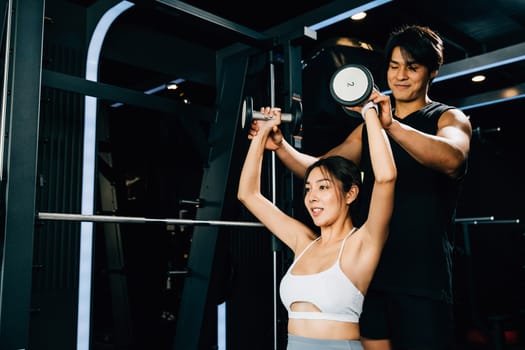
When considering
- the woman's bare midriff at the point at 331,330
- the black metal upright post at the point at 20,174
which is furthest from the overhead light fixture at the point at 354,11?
the woman's bare midriff at the point at 331,330

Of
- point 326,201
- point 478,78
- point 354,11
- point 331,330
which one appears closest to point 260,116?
point 326,201

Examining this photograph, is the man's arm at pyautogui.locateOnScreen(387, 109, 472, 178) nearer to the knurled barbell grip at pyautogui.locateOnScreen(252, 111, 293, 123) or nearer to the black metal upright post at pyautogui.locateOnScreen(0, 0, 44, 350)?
the knurled barbell grip at pyautogui.locateOnScreen(252, 111, 293, 123)

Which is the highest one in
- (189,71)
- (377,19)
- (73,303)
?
(377,19)

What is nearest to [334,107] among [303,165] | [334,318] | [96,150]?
[96,150]

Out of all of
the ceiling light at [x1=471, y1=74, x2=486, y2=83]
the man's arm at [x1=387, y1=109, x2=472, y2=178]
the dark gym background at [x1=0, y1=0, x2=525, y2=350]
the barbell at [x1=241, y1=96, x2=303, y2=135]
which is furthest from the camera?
the ceiling light at [x1=471, y1=74, x2=486, y2=83]

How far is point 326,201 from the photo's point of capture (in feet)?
5.54

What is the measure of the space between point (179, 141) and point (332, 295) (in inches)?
147

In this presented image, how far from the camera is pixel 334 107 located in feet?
14.0

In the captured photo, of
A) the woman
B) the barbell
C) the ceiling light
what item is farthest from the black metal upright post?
the ceiling light

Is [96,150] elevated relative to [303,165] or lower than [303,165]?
elevated

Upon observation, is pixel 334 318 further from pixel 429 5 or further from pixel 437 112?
pixel 429 5

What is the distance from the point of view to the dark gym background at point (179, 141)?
5.75ft

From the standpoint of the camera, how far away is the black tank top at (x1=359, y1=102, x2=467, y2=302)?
4.73 feet

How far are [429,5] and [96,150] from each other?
Answer: 297 centimetres
